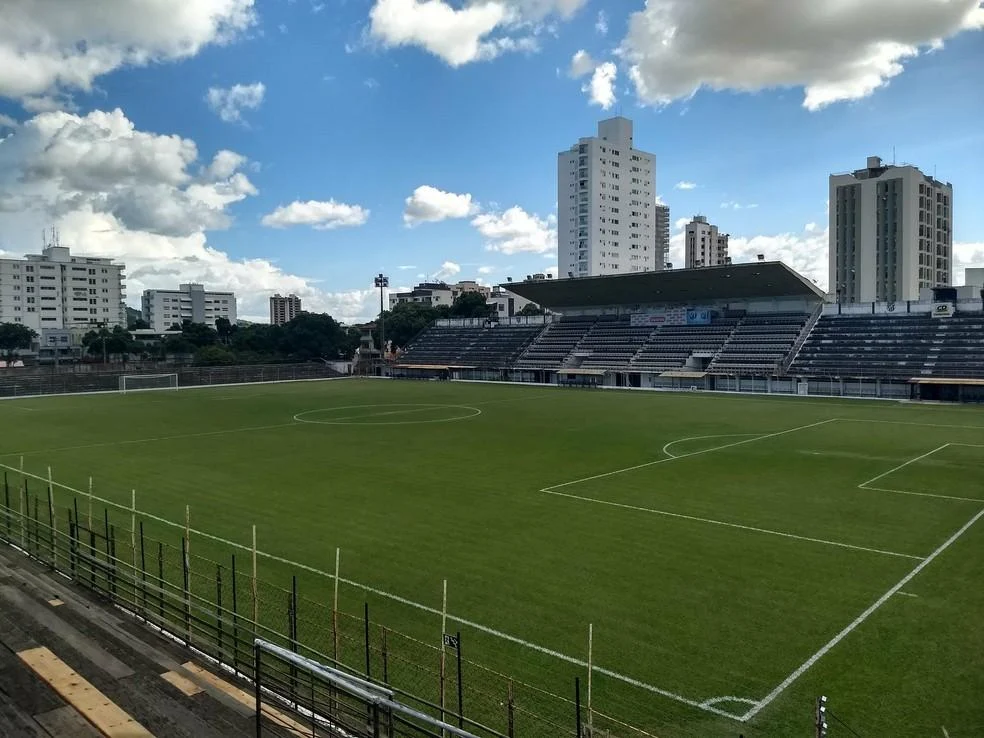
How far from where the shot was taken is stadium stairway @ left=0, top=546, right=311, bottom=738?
9.50m

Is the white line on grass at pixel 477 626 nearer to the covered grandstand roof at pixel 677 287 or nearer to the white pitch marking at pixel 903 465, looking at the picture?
the white pitch marking at pixel 903 465

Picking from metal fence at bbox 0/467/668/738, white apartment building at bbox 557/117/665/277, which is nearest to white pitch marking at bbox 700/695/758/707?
metal fence at bbox 0/467/668/738

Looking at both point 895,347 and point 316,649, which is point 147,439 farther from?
point 895,347

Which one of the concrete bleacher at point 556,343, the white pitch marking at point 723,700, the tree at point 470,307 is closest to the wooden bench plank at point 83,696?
the white pitch marking at point 723,700

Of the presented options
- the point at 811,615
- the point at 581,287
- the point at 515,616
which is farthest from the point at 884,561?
the point at 581,287

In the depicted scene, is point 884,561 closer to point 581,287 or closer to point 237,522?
point 237,522

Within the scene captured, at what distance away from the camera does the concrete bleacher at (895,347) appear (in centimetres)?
5897

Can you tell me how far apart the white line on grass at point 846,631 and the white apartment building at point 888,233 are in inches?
4815

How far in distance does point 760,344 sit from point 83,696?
2713 inches

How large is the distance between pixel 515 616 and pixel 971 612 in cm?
857

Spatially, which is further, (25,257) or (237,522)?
(25,257)

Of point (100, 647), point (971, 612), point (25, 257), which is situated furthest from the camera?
point (25, 257)

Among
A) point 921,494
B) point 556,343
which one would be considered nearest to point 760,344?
point 556,343

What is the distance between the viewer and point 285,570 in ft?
53.8
